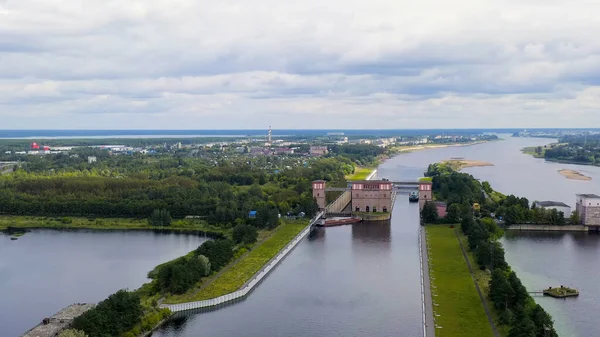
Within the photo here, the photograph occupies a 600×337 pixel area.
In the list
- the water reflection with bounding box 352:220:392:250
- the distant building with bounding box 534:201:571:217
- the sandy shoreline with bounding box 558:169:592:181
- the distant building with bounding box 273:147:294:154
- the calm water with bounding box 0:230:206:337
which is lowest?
the calm water with bounding box 0:230:206:337

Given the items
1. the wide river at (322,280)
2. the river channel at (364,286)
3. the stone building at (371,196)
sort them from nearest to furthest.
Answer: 1. the river channel at (364,286)
2. the wide river at (322,280)
3. the stone building at (371,196)

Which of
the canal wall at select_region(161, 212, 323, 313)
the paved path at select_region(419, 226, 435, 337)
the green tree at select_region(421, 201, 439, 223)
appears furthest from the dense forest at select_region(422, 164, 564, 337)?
the canal wall at select_region(161, 212, 323, 313)

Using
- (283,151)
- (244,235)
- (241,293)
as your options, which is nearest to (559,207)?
(244,235)

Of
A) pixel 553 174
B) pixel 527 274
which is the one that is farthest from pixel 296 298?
pixel 553 174

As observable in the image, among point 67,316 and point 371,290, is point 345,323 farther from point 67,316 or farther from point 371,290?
point 67,316

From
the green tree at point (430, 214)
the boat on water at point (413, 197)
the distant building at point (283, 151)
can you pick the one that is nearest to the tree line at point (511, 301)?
the green tree at point (430, 214)

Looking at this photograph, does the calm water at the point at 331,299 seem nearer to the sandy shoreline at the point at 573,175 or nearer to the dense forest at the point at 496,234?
the dense forest at the point at 496,234

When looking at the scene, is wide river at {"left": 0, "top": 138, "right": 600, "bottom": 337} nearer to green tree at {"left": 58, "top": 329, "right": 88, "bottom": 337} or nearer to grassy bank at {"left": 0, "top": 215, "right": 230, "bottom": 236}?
grassy bank at {"left": 0, "top": 215, "right": 230, "bottom": 236}
